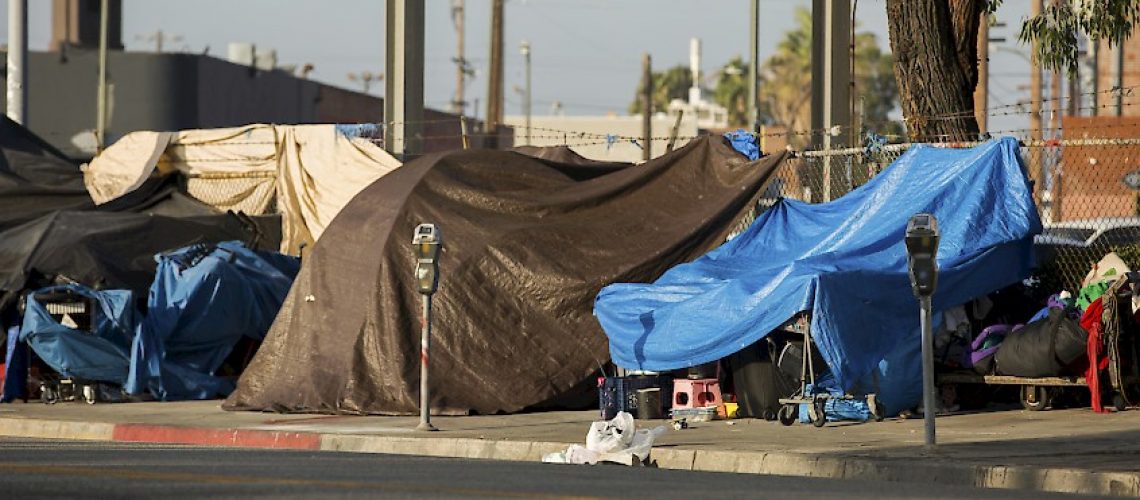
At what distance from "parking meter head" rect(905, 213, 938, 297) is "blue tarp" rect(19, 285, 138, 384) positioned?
9723 millimetres

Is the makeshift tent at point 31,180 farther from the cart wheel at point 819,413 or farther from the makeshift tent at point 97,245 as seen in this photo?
the cart wheel at point 819,413

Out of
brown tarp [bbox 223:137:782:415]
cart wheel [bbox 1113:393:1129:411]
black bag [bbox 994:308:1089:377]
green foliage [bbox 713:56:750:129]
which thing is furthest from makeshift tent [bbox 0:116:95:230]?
green foliage [bbox 713:56:750:129]

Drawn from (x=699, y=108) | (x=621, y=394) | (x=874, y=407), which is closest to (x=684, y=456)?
(x=874, y=407)

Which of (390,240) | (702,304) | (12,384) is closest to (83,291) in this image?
(12,384)

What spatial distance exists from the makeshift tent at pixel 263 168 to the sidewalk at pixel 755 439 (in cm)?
498

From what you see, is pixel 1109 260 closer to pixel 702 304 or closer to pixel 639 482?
pixel 702 304

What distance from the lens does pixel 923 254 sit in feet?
44.6

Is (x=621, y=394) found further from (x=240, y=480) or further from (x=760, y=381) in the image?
(x=240, y=480)

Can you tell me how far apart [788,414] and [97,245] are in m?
9.20

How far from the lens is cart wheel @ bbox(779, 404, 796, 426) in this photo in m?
16.0

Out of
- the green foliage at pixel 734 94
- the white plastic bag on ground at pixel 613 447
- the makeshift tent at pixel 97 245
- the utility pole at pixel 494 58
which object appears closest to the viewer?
the white plastic bag on ground at pixel 613 447

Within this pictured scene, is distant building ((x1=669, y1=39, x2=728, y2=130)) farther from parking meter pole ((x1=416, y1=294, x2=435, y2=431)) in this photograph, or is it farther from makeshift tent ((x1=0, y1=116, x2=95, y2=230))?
parking meter pole ((x1=416, y1=294, x2=435, y2=431))

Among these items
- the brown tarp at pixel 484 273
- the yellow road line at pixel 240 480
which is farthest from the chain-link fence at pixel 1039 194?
the yellow road line at pixel 240 480

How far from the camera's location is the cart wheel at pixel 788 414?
1600 cm
